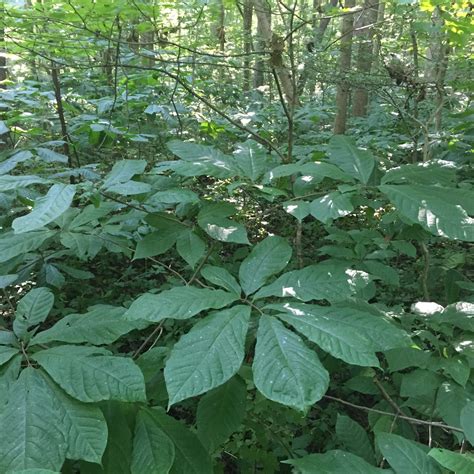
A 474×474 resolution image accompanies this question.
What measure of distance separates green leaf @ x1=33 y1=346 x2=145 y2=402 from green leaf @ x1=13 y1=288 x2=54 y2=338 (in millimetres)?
188

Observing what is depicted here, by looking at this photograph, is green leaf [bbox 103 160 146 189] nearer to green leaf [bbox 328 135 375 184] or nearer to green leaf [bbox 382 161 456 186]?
green leaf [bbox 328 135 375 184]

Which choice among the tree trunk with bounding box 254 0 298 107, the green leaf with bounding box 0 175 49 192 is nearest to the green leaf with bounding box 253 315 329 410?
the green leaf with bounding box 0 175 49 192

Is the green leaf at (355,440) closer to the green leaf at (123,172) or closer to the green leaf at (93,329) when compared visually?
the green leaf at (93,329)

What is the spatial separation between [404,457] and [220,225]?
0.87 metres

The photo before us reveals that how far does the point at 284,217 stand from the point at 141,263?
152cm

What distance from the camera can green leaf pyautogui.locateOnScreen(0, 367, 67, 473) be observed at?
0.86 metres

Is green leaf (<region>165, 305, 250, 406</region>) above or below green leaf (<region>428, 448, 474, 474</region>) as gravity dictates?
above

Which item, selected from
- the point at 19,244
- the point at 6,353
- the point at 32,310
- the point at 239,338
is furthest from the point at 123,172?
the point at 239,338

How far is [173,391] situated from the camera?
88cm

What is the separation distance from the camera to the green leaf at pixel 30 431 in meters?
0.86

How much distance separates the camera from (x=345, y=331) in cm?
99

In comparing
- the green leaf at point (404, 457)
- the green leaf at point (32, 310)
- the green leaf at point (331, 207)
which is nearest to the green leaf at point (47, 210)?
the green leaf at point (32, 310)

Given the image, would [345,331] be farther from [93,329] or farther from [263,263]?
[93,329]

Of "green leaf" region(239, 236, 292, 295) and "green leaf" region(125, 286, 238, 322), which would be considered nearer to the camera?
"green leaf" region(125, 286, 238, 322)
